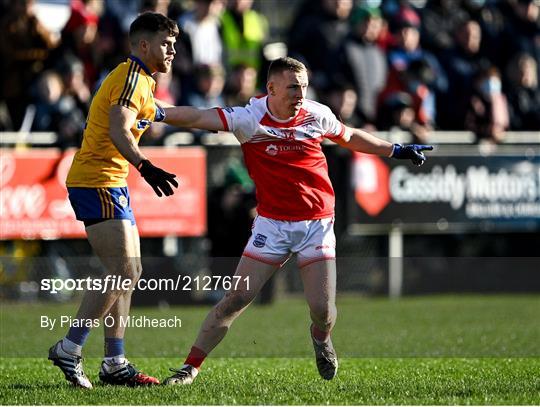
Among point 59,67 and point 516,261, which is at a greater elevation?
point 59,67

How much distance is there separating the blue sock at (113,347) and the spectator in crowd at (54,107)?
631 centimetres

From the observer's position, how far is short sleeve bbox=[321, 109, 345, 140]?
7949 mm

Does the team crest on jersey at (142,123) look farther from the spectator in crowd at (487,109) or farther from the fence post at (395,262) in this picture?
the spectator in crowd at (487,109)

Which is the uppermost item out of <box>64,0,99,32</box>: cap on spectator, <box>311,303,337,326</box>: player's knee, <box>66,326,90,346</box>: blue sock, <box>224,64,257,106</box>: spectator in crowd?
<box>64,0,99,32</box>: cap on spectator

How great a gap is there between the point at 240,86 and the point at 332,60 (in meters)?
1.56

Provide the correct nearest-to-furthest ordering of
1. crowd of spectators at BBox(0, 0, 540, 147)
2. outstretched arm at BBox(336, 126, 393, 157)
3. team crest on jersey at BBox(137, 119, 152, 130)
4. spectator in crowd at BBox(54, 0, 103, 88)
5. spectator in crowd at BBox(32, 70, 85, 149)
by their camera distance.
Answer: team crest on jersey at BBox(137, 119, 152, 130), outstretched arm at BBox(336, 126, 393, 157), spectator in crowd at BBox(32, 70, 85, 149), crowd of spectators at BBox(0, 0, 540, 147), spectator in crowd at BBox(54, 0, 103, 88)

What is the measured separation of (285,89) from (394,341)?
12.4 feet

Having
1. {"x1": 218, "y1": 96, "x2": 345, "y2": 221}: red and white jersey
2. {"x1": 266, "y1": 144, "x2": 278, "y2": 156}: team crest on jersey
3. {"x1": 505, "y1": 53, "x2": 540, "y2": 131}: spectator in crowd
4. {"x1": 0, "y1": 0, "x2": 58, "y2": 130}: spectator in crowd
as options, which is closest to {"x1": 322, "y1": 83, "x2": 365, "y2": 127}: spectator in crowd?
{"x1": 505, "y1": 53, "x2": 540, "y2": 131}: spectator in crowd

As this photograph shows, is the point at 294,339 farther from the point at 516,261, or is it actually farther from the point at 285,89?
the point at 516,261

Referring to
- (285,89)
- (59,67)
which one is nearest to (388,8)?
(59,67)

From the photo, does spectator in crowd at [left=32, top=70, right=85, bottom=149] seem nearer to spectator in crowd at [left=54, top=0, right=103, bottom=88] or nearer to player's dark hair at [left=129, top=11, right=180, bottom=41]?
spectator in crowd at [left=54, top=0, right=103, bottom=88]

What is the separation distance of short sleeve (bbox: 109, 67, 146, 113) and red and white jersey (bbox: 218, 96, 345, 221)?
555 millimetres

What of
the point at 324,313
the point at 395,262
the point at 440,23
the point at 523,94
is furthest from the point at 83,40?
the point at 324,313

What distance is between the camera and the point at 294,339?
11016mm
